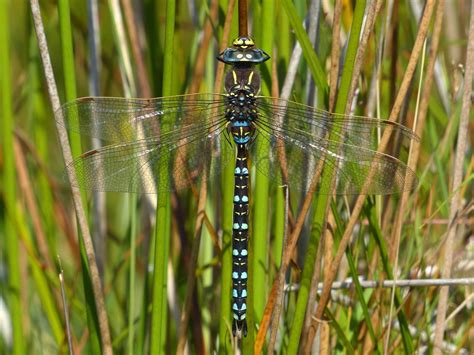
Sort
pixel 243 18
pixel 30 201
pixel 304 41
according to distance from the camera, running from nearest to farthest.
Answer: pixel 243 18, pixel 304 41, pixel 30 201

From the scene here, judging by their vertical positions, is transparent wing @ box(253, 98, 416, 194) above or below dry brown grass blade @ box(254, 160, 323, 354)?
above

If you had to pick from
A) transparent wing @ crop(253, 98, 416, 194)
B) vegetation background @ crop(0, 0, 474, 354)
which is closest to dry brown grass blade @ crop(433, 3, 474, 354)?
vegetation background @ crop(0, 0, 474, 354)

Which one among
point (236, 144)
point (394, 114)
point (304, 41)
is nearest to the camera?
point (304, 41)

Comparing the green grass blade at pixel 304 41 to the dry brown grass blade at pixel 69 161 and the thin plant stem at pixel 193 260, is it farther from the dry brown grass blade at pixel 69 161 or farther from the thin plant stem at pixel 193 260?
the dry brown grass blade at pixel 69 161

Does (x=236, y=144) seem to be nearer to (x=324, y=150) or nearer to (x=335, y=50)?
(x=324, y=150)

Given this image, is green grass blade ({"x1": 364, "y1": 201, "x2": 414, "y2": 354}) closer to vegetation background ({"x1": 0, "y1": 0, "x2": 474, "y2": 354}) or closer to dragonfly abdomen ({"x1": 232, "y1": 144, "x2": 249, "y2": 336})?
vegetation background ({"x1": 0, "y1": 0, "x2": 474, "y2": 354})

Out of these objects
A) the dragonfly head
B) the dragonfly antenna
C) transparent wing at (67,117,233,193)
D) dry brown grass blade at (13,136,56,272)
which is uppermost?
the dragonfly antenna

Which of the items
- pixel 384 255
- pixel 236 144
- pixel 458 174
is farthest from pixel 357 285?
pixel 236 144
